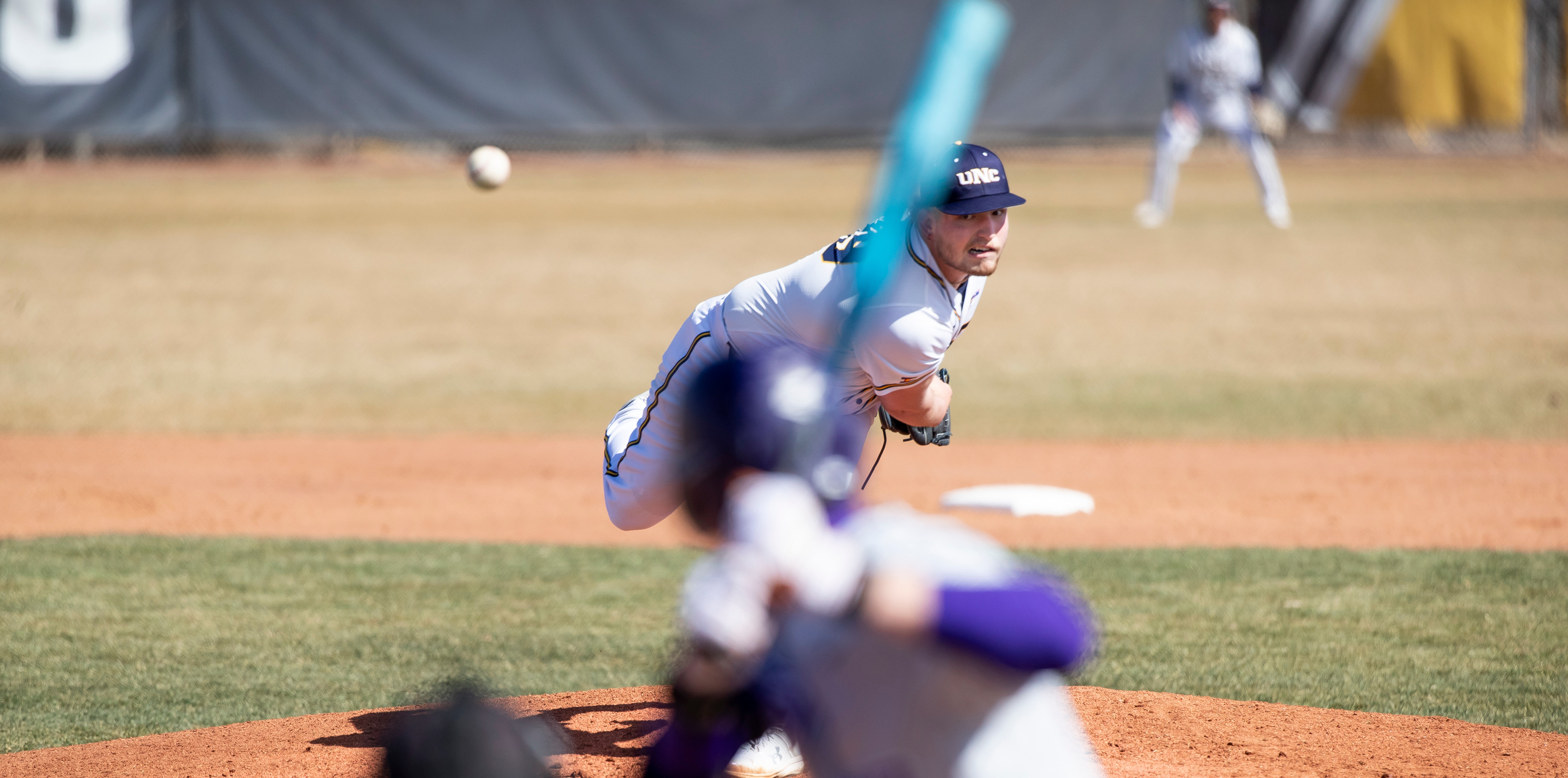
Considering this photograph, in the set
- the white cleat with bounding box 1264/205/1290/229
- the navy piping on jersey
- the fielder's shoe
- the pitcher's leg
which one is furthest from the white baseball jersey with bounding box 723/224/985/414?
the white cleat with bounding box 1264/205/1290/229

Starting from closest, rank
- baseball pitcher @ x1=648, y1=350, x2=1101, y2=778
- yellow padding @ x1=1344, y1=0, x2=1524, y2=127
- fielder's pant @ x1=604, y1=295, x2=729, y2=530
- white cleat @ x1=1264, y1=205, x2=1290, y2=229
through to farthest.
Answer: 1. baseball pitcher @ x1=648, y1=350, x2=1101, y2=778
2. fielder's pant @ x1=604, y1=295, x2=729, y2=530
3. white cleat @ x1=1264, y1=205, x2=1290, y2=229
4. yellow padding @ x1=1344, y1=0, x2=1524, y2=127

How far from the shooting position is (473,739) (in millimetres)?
2387

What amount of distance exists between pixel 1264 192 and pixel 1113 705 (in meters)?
15.3

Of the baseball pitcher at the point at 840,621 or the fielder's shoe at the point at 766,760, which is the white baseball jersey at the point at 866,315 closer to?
the fielder's shoe at the point at 766,760

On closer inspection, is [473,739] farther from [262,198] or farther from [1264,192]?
[262,198]

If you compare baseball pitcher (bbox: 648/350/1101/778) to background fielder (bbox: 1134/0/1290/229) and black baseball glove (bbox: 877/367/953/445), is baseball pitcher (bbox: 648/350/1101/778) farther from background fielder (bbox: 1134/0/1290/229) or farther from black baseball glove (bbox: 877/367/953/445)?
background fielder (bbox: 1134/0/1290/229)

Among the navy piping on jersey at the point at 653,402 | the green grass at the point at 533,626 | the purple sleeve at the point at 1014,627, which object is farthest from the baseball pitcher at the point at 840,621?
the green grass at the point at 533,626

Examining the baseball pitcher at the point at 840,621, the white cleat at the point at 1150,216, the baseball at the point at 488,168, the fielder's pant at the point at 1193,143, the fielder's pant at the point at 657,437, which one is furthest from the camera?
the white cleat at the point at 1150,216

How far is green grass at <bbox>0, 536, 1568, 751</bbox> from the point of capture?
575 cm

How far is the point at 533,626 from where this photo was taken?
6.70m

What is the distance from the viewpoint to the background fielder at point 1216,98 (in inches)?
750

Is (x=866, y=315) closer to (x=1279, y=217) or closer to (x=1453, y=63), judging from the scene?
(x=1279, y=217)

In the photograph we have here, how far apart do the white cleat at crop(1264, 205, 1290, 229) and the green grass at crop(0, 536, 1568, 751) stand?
12521mm

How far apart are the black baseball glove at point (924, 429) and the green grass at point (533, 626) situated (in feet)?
4.55
